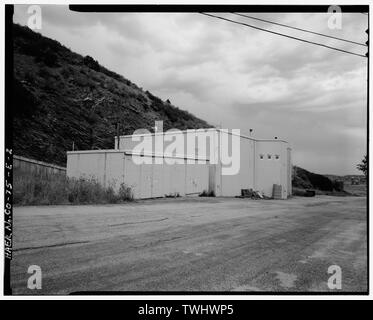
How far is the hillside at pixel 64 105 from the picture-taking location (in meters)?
22.6

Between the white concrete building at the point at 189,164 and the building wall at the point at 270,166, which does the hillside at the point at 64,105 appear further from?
the building wall at the point at 270,166

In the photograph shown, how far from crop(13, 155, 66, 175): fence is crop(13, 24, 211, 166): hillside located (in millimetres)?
2158

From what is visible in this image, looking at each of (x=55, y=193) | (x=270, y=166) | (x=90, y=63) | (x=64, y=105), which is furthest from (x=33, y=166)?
(x=90, y=63)

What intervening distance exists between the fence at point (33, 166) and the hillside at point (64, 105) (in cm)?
216

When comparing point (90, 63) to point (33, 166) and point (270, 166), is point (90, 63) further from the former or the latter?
point (33, 166)

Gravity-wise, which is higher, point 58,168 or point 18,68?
point 18,68

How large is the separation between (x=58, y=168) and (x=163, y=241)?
15.1 metres

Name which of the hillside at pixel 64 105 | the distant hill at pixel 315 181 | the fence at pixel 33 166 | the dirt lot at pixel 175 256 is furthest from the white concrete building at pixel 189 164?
the distant hill at pixel 315 181

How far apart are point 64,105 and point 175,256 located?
26.1 metres

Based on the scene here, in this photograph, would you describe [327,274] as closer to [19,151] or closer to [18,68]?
[19,151]

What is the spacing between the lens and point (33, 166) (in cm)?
1633

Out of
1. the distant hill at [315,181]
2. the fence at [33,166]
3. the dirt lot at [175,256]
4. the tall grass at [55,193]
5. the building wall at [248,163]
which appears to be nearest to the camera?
the dirt lot at [175,256]
